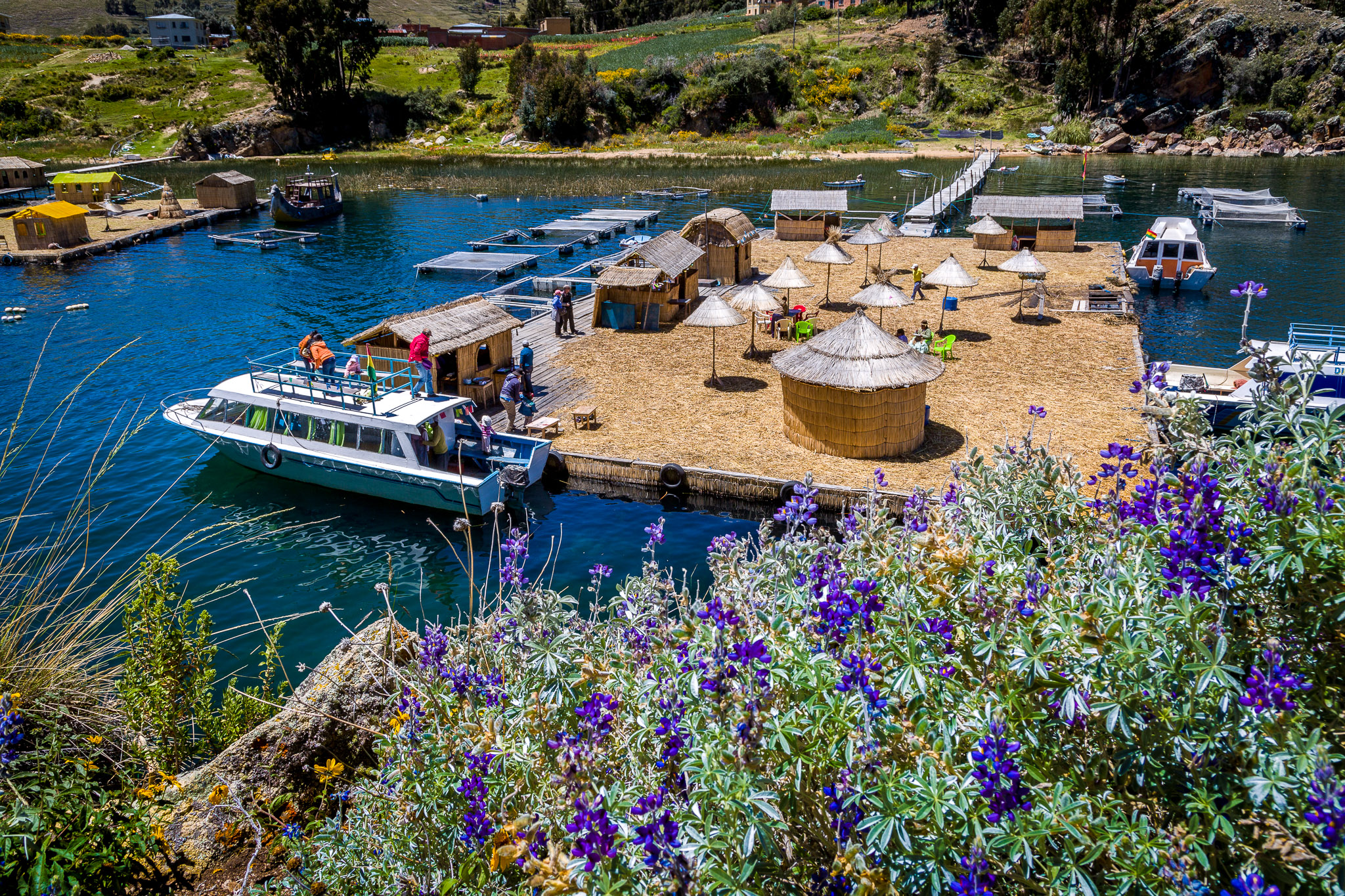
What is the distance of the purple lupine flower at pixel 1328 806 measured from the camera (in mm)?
3391

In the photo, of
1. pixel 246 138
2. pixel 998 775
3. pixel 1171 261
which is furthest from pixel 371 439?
pixel 246 138

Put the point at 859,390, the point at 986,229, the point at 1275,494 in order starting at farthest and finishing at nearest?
the point at 986,229
the point at 859,390
the point at 1275,494

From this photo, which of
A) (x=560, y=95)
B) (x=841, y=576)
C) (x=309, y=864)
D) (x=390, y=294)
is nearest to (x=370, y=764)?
(x=309, y=864)

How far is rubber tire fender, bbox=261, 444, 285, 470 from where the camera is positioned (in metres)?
22.2

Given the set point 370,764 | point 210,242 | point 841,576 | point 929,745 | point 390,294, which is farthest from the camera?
point 210,242

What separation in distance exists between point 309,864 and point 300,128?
121030 mm

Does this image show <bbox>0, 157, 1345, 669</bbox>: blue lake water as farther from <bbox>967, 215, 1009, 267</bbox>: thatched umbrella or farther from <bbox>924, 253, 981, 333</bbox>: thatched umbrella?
<bbox>967, 215, 1009, 267</bbox>: thatched umbrella

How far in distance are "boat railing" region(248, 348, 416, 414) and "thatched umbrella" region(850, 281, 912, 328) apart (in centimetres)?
1539

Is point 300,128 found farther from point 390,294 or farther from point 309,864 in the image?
point 309,864

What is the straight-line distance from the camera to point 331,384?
2311 centimetres

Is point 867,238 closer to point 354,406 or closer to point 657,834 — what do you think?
point 354,406

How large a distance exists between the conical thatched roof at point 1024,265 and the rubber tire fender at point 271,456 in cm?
2658

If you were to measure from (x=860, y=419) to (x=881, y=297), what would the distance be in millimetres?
9397

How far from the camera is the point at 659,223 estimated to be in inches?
2416
